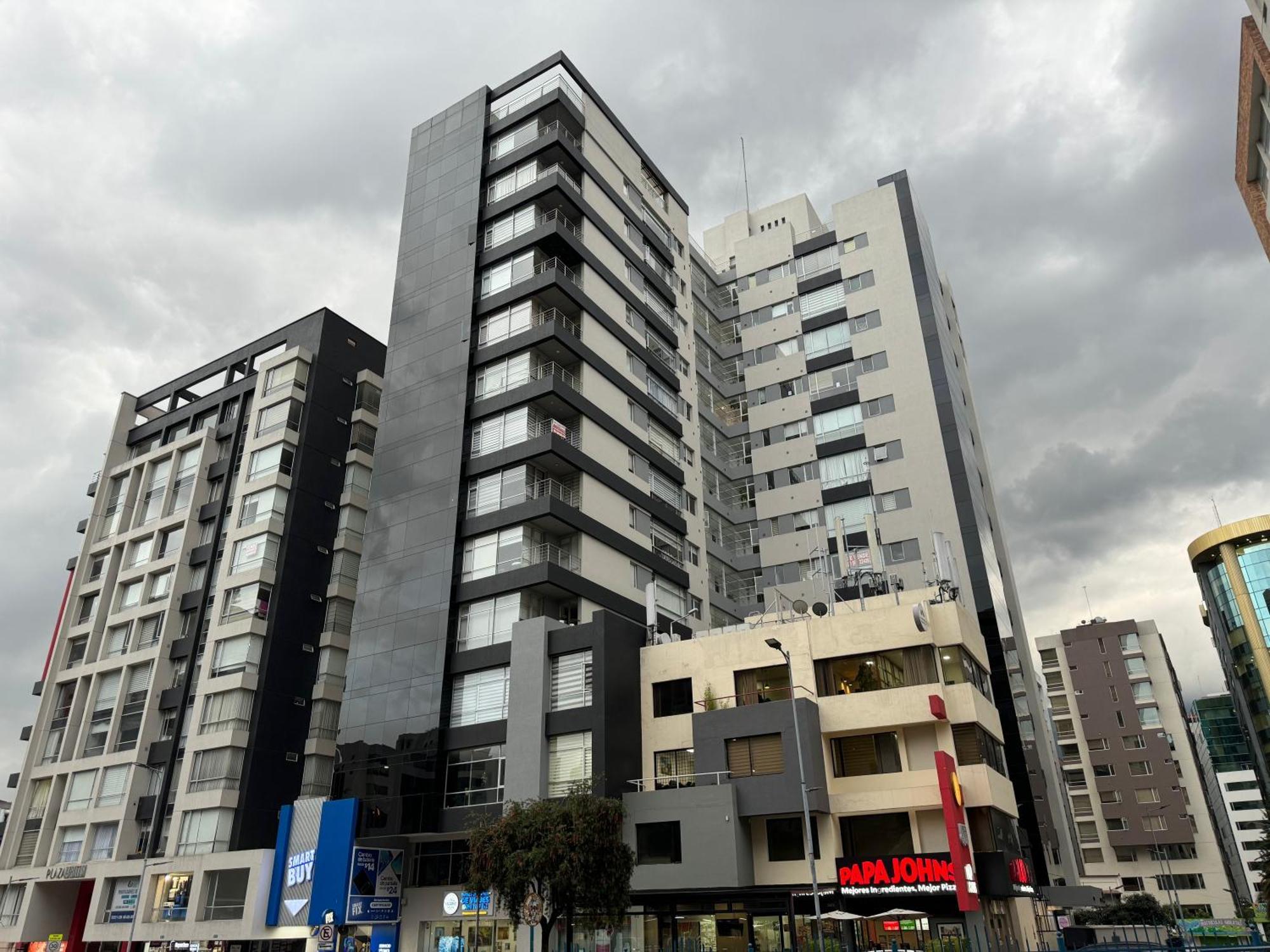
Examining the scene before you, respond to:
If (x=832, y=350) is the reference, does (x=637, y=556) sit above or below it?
below

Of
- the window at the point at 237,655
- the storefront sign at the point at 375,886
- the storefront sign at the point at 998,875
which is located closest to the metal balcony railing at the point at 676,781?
the storefront sign at the point at 998,875

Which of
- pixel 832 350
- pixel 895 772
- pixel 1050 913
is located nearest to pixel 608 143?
pixel 832 350

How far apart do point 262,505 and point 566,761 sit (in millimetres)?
36623

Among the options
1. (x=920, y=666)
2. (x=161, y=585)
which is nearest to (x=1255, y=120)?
(x=920, y=666)

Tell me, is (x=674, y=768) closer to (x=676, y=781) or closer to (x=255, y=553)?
(x=676, y=781)

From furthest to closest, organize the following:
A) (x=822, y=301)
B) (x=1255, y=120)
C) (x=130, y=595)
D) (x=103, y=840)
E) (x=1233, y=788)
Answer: (x=1233, y=788) < (x=822, y=301) < (x=130, y=595) < (x=103, y=840) < (x=1255, y=120)

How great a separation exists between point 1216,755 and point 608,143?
18089cm

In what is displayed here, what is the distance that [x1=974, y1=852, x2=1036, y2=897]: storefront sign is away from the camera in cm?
4172

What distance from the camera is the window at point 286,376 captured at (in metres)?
74.1

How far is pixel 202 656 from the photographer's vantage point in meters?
67.2

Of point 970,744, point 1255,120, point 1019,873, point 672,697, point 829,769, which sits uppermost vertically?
point 1255,120

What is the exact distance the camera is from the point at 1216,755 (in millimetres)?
179125

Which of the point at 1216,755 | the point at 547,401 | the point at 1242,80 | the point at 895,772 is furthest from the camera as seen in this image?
the point at 1216,755

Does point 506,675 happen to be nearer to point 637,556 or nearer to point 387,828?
point 387,828
